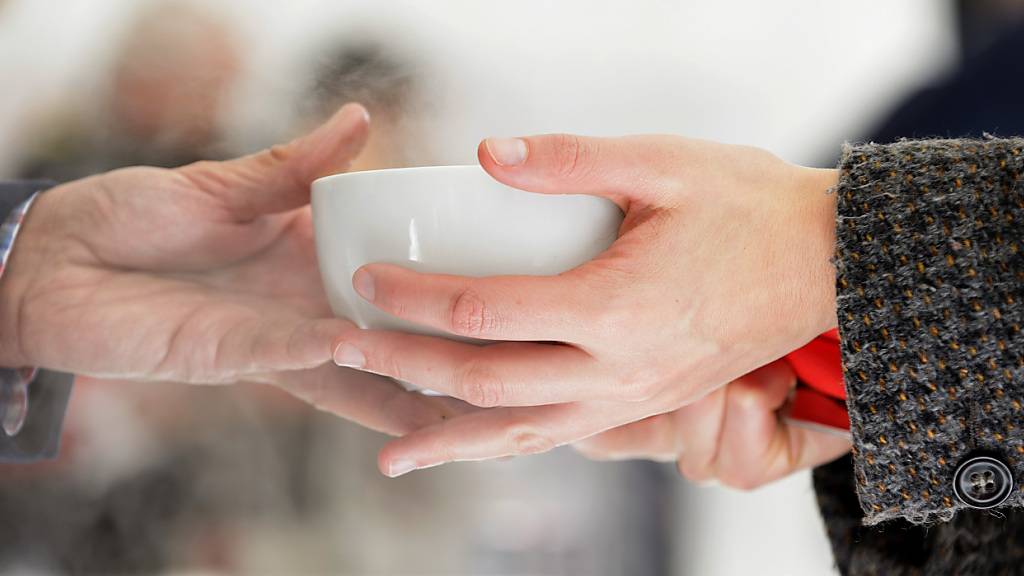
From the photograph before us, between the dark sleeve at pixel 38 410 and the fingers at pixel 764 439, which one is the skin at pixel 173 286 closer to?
the dark sleeve at pixel 38 410

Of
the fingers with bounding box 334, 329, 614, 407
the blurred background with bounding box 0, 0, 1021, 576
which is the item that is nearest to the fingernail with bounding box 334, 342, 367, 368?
the fingers with bounding box 334, 329, 614, 407

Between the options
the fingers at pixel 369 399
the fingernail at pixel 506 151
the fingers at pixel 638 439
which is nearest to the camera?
the fingernail at pixel 506 151

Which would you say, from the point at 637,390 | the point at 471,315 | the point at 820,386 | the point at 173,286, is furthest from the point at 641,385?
the point at 173,286

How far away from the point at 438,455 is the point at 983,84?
40.7 inches

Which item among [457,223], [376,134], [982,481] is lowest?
[982,481]

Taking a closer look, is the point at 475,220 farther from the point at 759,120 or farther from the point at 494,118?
the point at 759,120

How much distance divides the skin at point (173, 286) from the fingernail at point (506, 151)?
22 cm

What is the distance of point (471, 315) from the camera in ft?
1.30

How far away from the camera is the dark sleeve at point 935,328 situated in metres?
0.40

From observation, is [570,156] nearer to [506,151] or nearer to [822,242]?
[506,151]

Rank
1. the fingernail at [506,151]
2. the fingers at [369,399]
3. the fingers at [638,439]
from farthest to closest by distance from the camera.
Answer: the fingers at [638,439] < the fingers at [369,399] < the fingernail at [506,151]

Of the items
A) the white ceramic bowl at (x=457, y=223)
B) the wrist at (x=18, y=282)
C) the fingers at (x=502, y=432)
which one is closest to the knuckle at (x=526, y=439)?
the fingers at (x=502, y=432)

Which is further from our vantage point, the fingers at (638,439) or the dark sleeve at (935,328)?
the fingers at (638,439)

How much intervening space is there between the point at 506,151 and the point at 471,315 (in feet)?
0.26
